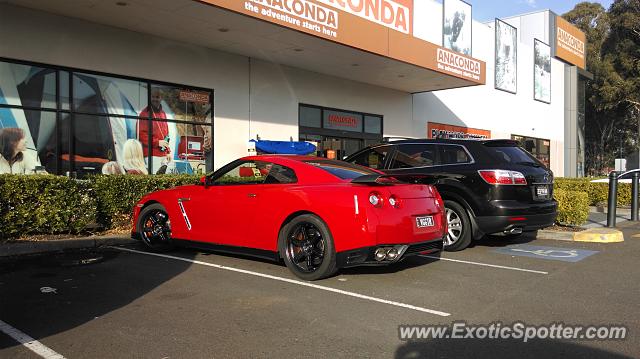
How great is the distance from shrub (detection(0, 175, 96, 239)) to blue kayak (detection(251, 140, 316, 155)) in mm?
6033

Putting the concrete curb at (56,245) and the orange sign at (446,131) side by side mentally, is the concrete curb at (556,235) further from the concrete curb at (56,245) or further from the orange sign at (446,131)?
the orange sign at (446,131)

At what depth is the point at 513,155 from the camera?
26.5ft

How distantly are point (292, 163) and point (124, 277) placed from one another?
8.02ft

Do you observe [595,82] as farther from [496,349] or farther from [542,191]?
[496,349]

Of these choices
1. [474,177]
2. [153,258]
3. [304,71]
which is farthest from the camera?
[304,71]

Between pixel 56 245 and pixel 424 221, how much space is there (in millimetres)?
5742

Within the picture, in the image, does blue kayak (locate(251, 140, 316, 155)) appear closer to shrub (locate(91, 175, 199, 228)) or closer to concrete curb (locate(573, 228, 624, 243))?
shrub (locate(91, 175, 199, 228))

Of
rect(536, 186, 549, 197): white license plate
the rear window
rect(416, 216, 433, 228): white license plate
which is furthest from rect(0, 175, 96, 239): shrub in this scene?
rect(536, 186, 549, 197): white license plate

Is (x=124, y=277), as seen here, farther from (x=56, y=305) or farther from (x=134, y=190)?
(x=134, y=190)

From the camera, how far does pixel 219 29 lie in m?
11.8

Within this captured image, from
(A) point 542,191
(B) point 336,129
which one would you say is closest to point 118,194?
(A) point 542,191

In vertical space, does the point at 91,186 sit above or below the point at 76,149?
below

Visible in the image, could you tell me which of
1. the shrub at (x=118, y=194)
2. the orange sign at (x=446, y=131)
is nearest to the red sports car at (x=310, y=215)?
the shrub at (x=118, y=194)

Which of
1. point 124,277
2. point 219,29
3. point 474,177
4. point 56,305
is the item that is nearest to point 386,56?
point 219,29
